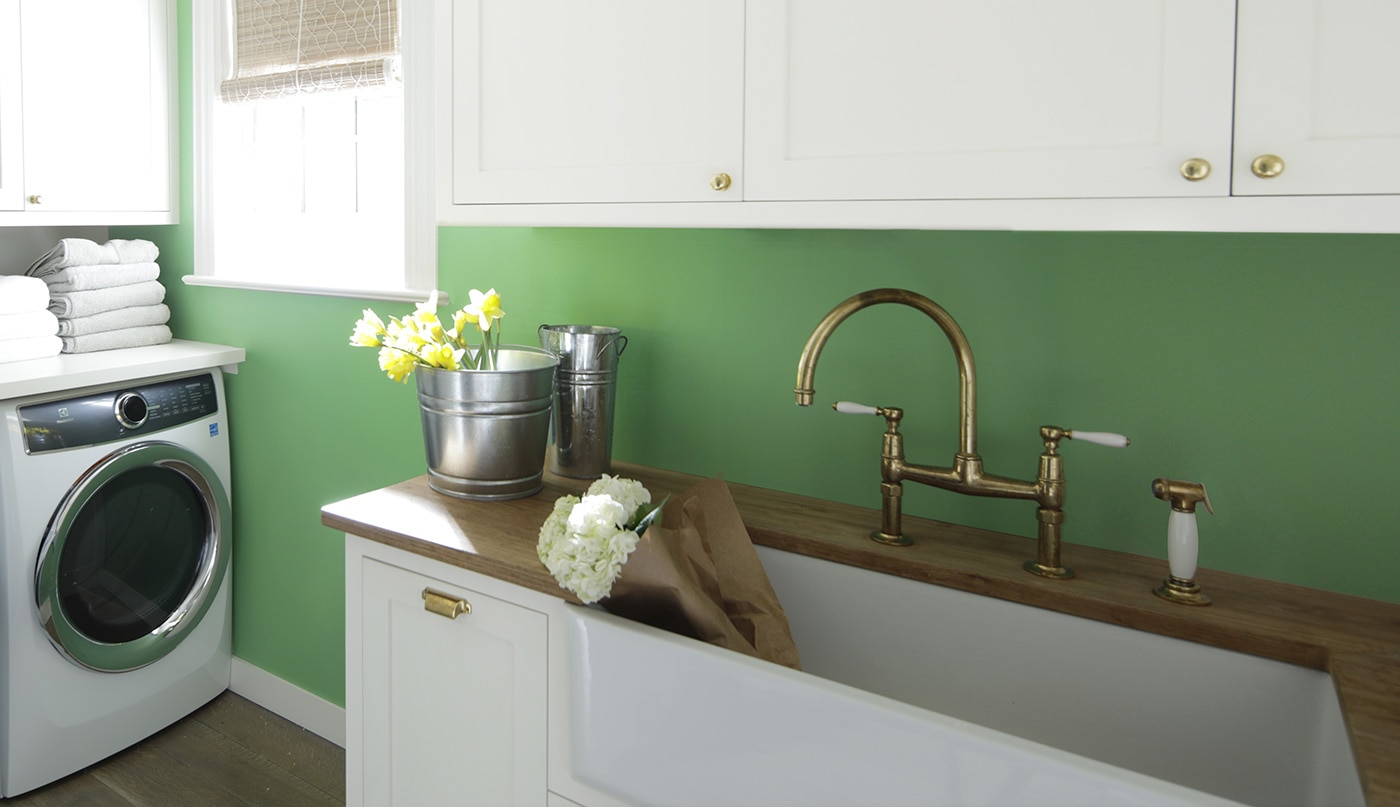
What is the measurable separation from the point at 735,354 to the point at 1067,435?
2.12 ft

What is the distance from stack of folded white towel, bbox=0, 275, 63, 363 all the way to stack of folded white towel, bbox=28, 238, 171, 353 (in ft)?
0.13

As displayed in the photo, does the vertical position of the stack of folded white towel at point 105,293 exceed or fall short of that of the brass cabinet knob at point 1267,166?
it falls short

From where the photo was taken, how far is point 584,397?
1696mm

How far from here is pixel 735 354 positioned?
173 cm

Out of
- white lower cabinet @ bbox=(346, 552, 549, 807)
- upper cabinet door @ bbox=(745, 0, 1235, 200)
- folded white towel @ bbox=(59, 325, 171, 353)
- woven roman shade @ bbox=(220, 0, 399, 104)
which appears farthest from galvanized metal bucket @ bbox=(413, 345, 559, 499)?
folded white towel @ bbox=(59, 325, 171, 353)

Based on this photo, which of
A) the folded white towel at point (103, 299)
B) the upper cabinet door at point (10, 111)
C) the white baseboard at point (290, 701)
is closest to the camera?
the upper cabinet door at point (10, 111)

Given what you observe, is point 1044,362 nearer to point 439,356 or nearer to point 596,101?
point 596,101

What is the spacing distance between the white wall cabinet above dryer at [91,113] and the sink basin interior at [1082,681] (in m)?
2.10

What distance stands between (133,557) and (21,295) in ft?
2.30

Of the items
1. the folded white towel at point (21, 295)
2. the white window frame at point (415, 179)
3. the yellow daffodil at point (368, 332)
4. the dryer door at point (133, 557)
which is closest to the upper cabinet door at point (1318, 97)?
the yellow daffodil at point (368, 332)

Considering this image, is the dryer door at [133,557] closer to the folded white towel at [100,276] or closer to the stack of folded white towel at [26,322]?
the stack of folded white towel at [26,322]

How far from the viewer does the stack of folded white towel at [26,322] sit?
7.32ft

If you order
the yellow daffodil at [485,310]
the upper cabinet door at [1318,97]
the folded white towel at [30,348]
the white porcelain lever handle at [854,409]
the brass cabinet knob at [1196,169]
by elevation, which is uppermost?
the upper cabinet door at [1318,97]

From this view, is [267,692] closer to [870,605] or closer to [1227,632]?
[870,605]
